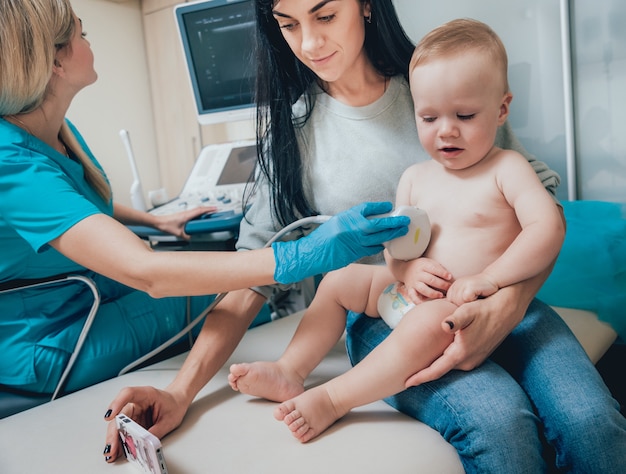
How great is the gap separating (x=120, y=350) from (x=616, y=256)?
1.31 meters

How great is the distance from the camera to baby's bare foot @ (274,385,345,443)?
0.94 m

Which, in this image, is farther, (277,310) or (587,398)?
(277,310)

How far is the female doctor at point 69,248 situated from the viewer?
107 cm

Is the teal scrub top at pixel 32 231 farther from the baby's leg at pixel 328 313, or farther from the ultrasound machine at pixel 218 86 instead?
the ultrasound machine at pixel 218 86

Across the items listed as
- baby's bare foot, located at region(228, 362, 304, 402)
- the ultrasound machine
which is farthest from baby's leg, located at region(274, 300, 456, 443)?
the ultrasound machine

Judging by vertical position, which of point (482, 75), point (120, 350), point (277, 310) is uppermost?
point (482, 75)

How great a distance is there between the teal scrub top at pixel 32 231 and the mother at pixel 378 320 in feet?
1.21

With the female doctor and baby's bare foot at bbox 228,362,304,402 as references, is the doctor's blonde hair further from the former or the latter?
baby's bare foot at bbox 228,362,304,402

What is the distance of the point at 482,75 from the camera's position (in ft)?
3.42

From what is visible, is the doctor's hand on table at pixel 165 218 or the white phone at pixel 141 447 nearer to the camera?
the white phone at pixel 141 447

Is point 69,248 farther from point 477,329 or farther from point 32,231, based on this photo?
point 477,329

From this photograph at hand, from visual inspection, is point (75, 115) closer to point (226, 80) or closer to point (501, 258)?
point (226, 80)

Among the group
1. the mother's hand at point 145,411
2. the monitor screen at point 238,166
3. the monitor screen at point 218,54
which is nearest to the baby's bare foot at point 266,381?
the mother's hand at point 145,411

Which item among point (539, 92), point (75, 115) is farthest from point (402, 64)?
point (75, 115)
